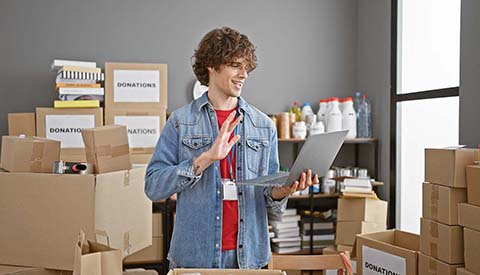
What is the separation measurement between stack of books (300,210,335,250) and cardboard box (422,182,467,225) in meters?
1.51

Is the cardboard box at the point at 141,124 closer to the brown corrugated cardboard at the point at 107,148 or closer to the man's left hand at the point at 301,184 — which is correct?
the brown corrugated cardboard at the point at 107,148

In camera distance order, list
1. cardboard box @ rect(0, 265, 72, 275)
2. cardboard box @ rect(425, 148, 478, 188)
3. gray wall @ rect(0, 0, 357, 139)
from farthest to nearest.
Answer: gray wall @ rect(0, 0, 357, 139) < cardboard box @ rect(0, 265, 72, 275) < cardboard box @ rect(425, 148, 478, 188)

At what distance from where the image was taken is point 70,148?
A: 10.7ft

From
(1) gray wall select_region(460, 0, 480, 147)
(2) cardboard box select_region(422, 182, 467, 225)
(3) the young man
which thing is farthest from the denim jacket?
(1) gray wall select_region(460, 0, 480, 147)

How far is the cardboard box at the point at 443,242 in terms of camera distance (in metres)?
2.12

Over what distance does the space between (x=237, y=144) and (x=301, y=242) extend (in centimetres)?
218

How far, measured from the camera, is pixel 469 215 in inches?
80.7

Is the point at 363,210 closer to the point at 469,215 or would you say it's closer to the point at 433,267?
the point at 433,267

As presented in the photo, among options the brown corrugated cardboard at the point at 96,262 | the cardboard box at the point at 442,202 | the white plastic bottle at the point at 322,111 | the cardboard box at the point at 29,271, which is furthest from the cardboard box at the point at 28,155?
the white plastic bottle at the point at 322,111

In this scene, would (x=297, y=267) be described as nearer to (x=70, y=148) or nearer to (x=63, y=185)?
(x=63, y=185)

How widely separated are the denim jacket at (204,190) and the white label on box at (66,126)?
1686 mm

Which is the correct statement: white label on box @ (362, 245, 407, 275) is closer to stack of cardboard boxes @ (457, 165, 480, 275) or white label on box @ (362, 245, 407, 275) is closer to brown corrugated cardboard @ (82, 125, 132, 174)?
stack of cardboard boxes @ (457, 165, 480, 275)

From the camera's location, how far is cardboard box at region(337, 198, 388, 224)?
3.33m

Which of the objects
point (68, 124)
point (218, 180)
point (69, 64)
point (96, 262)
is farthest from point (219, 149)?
point (69, 64)
